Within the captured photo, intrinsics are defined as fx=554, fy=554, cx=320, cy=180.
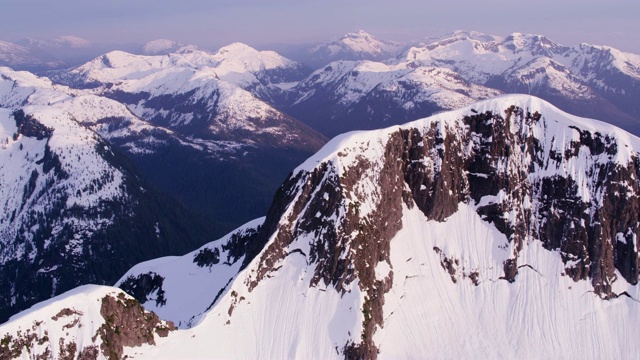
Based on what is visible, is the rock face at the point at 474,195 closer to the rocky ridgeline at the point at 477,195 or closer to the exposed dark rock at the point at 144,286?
the rocky ridgeline at the point at 477,195

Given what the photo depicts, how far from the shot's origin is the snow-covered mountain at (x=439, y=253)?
446 feet

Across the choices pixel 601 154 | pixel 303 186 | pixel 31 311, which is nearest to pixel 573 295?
pixel 601 154

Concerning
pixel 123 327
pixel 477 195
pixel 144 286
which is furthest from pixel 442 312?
pixel 144 286

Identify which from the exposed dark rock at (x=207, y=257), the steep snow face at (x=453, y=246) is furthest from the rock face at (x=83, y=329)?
the exposed dark rock at (x=207, y=257)

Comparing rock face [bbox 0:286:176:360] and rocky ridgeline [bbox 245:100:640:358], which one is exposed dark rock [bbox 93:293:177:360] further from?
rocky ridgeline [bbox 245:100:640:358]

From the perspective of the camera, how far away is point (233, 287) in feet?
429

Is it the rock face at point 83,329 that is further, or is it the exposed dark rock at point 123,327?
the exposed dark rock at point 123,327

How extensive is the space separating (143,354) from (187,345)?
33.3 ft

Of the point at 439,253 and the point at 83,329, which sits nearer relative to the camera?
the point at 83,329

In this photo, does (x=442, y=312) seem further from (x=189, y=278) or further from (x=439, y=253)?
(x=189, y=278)

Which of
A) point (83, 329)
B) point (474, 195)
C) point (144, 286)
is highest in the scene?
point (474, 195)

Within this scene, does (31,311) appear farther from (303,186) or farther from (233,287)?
(303,186)

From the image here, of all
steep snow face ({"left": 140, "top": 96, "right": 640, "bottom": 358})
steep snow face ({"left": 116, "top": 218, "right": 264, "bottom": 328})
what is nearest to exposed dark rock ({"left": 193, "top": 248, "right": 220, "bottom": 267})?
steep snow face ({"left": 116, "top": 218, "right": 264, "bottom": 328})

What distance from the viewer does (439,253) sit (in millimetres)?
160875
